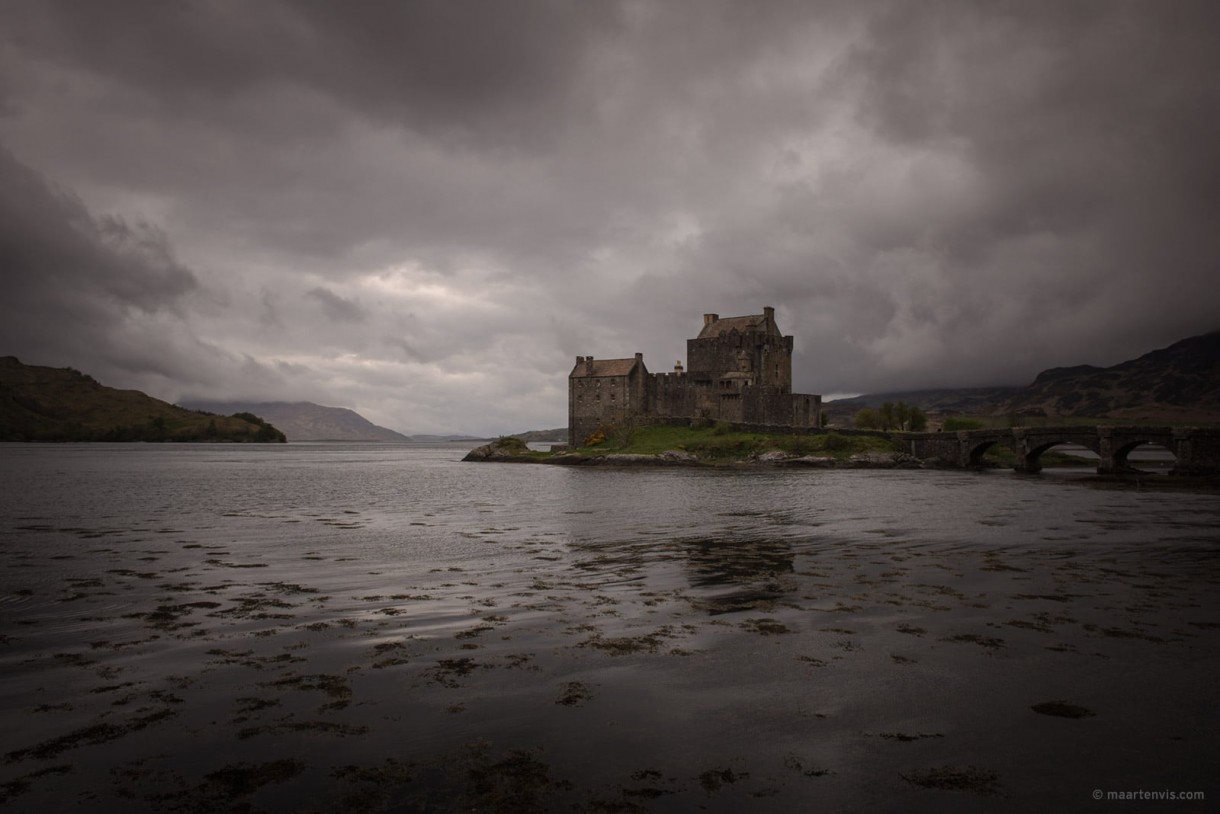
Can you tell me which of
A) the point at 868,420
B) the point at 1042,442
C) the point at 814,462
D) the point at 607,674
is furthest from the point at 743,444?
the point at 607,674

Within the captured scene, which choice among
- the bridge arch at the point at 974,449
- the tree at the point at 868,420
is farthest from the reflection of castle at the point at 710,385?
the bridge arch at the point at 974,449

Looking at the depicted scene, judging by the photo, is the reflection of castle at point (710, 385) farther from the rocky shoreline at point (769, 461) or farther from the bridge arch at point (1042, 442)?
the bridge arch at point (1042, 442)

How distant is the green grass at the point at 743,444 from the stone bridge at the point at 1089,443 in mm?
6393

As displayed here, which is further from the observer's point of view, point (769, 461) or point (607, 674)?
point (769, 461)

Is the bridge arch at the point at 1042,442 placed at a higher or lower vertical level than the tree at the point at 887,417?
lower

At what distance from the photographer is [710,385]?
352 feet

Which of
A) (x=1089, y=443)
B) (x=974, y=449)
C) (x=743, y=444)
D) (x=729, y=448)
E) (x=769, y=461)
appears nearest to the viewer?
(x=1089, y=443)

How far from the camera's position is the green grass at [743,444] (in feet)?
299

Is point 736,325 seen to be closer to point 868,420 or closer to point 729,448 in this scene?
point 729,448

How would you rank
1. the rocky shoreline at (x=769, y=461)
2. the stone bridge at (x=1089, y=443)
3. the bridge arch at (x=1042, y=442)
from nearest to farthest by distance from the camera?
1. the stone bridge at (x=1089, y=443)
2. the bridge arch at (x=1042, y=442)
3. the rocky shoreline at (x=769, y=461)

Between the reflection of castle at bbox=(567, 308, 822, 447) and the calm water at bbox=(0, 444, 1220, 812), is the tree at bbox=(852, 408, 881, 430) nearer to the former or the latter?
the reflection of castle at bbox=(567, 308, 822, 447)

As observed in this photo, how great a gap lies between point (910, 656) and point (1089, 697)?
2.52 metres

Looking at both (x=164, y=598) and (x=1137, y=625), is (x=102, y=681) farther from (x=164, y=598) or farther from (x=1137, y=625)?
(x=1137, y=625)

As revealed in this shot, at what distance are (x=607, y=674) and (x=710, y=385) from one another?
98195 mm
